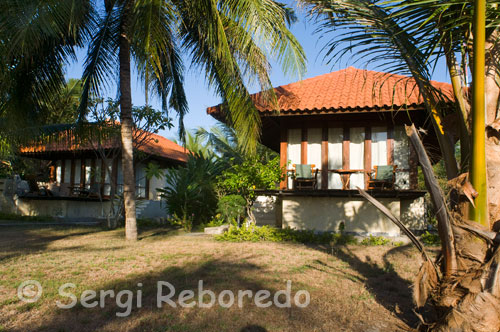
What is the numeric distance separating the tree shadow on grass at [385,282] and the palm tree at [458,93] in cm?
57

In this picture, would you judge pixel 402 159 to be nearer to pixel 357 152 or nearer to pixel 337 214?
pixel 357 152

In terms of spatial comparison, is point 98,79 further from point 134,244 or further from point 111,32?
point 134,244

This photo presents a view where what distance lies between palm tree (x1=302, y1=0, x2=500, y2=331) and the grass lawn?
962mm

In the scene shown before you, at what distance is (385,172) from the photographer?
29.1 feet

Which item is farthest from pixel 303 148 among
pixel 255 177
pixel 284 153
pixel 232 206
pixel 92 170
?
pixel 92 170

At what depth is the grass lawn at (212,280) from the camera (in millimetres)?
3498

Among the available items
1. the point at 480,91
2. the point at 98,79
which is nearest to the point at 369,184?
the point at 480,91

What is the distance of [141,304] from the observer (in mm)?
3936

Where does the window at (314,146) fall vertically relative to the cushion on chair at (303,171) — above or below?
above

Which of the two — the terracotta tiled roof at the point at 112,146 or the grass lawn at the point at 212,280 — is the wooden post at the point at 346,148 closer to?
the grass lawn at the point at 212,280

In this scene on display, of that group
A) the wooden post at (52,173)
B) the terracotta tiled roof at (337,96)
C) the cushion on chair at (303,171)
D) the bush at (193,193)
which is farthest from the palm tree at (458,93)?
the wooden post at (52,173)

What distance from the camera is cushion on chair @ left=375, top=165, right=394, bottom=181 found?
8.87 meters

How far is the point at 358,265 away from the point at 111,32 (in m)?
7.49

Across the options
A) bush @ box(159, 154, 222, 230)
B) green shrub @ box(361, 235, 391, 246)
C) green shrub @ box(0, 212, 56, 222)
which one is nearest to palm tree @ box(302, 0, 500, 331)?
green shrub @ box(361, 235, 391, 246)
